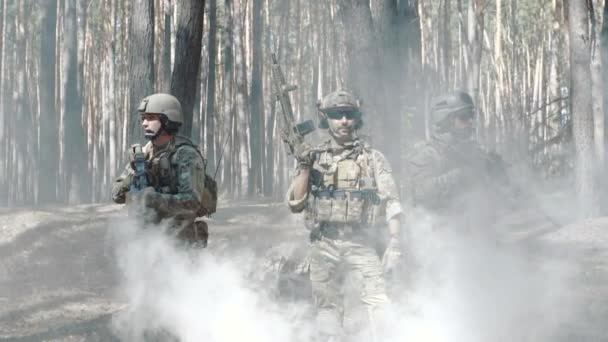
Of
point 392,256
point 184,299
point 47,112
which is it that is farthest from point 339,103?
point 47,112

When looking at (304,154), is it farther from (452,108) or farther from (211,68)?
(211,68)

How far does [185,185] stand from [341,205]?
1.08 metres

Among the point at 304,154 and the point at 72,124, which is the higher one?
the point at 72,124

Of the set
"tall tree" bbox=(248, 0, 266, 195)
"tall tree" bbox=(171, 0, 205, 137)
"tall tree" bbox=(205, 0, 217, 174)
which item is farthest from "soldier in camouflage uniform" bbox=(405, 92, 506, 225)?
"tall tree" bbox=(248, 0, 266, 195)

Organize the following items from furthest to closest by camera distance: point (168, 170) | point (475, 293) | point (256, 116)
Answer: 1. point (256, 116)
2. point (475, 293)
3. point (168, 170)

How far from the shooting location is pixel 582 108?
1031 cm

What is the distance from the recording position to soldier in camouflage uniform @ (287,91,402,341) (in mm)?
6008

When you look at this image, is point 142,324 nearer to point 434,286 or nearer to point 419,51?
point 434,286

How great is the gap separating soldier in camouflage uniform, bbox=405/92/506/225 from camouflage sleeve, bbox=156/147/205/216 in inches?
88.1

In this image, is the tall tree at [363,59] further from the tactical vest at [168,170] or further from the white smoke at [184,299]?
the tactical vest at [168,170]

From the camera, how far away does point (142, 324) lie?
6.07m

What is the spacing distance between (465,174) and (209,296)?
237 centimetres

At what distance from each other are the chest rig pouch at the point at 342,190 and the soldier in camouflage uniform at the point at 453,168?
126 cm

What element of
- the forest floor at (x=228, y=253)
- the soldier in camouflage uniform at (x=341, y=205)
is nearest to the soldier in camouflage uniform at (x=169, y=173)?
the forest floor at (x=228, y=253)
